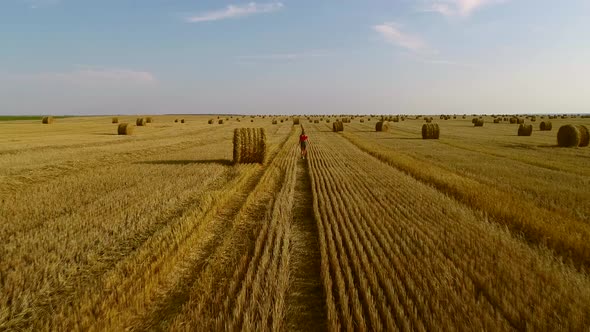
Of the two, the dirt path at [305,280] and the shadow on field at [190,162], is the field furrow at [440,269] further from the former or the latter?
the shadow on field at [190,162]

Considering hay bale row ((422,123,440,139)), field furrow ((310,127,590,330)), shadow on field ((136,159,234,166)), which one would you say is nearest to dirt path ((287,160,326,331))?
field furrow ((310,127,590,330))

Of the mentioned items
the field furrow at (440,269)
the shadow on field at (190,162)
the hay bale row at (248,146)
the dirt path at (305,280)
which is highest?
the hay bale row at (248,146)

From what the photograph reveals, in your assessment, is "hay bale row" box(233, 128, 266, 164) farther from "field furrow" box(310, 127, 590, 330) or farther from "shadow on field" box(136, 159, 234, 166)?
"field furrow" box(310, 127, 590, 330)

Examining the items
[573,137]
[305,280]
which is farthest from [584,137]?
[305,280]

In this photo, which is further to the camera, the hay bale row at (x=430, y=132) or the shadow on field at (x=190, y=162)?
the hay bale row at (x=430, y=132)

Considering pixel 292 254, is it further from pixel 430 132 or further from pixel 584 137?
pixel 430 132

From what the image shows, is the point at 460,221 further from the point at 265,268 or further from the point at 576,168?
the point at 576,168

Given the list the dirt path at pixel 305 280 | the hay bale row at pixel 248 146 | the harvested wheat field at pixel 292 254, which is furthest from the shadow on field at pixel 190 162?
the dirt path at pixel 305 280
